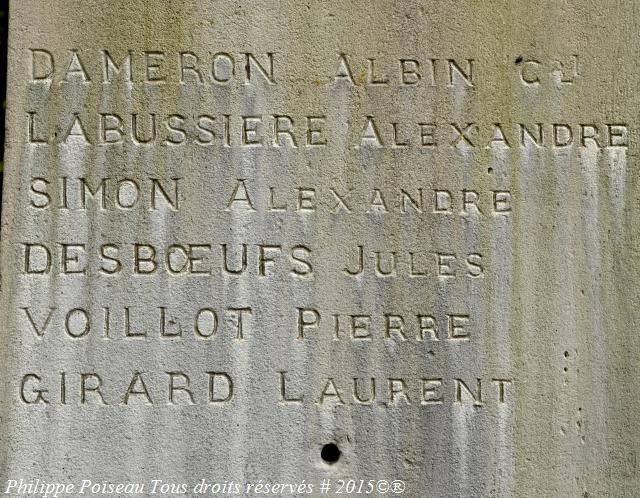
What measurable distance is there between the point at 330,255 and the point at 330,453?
31.0 inches

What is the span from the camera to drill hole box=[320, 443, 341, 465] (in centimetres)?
370

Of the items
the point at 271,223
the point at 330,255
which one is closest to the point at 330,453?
the point at 330,255

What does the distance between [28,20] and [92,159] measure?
62cm

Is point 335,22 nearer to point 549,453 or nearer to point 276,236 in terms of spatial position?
point 276,236

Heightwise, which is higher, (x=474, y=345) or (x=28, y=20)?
(x=28, y=20)

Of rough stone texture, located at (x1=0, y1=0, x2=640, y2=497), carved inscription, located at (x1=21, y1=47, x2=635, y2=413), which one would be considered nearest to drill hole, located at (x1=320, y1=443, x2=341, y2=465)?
rough stone texture, located at (x1=0, y1=0, x2=640, y2=497)

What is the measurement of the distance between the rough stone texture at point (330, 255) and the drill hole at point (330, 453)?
0.03 meters

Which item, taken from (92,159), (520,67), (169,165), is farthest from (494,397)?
(92,159)

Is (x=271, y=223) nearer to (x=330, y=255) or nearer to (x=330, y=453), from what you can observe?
(x=330, y=255)

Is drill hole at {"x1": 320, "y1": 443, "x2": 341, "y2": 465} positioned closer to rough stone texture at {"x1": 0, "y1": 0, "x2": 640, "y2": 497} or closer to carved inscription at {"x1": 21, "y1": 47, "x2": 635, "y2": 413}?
rough stone texture at {"x1": 0, "y1": 0, "x2": 640, "y2": 497}

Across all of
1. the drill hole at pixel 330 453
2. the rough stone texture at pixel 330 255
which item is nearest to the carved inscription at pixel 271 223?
the rough stone texture at pixel 330 255

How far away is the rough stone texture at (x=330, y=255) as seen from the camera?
367 cm

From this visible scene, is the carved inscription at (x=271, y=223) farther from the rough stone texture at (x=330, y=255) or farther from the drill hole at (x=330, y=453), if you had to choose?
the drill hole at (x=330, y=453)

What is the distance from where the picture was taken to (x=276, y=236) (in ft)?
12.3
